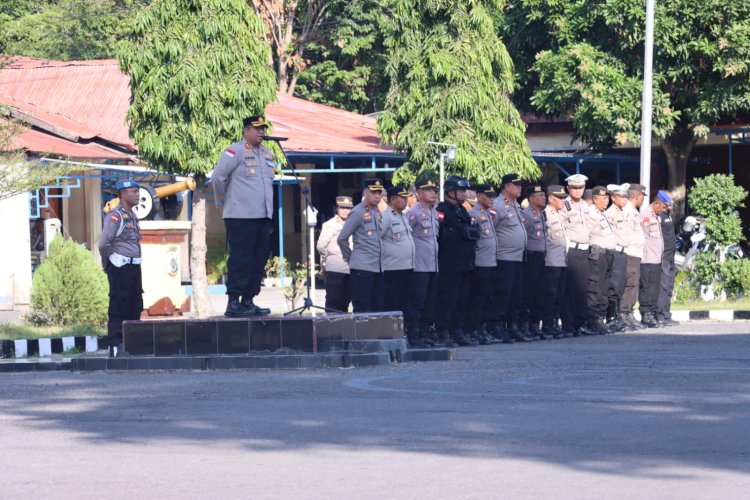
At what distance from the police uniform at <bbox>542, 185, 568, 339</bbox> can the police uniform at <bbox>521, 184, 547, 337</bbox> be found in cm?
9

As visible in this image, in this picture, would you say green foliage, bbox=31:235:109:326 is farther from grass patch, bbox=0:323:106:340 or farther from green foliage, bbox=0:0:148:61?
green foliage, bbox=0:0:148:61

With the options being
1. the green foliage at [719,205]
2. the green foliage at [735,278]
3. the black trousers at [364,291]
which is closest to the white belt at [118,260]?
the black trousers at [364,291]

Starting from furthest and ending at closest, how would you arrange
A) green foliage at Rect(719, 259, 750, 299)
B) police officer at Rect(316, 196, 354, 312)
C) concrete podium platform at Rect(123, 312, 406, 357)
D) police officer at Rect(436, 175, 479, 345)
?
green foliage at Rect(719, 259, 750, 299) < police officer at Rect(316, 196, 354, 312) < police officer at Rect(436, 175, 479, 345) < concrete podium platform at Rect(123, 312, 406, 357)

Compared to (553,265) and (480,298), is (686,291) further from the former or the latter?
(480,298)

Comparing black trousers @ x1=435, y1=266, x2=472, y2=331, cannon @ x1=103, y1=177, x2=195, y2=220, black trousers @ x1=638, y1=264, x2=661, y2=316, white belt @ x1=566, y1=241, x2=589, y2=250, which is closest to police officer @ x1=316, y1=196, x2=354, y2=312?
black trousers @ x1=435, y1=266, x2=472, y2=331

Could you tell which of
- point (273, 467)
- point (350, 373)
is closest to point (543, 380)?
point (350, 373)

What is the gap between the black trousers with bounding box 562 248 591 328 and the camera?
668 inches

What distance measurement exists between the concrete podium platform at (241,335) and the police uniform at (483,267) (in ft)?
11.5

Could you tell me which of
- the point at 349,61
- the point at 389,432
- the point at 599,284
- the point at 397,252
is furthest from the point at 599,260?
the point at 349,61

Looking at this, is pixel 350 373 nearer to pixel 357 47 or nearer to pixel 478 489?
pixel 478 489

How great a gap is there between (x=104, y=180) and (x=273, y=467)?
2126cm

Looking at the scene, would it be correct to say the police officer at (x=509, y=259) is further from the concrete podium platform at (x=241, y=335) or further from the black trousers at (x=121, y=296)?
A: the black trousers at (x=121, y=296)

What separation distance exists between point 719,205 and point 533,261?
6723 millimetres

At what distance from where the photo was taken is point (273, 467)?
23.2 feet
